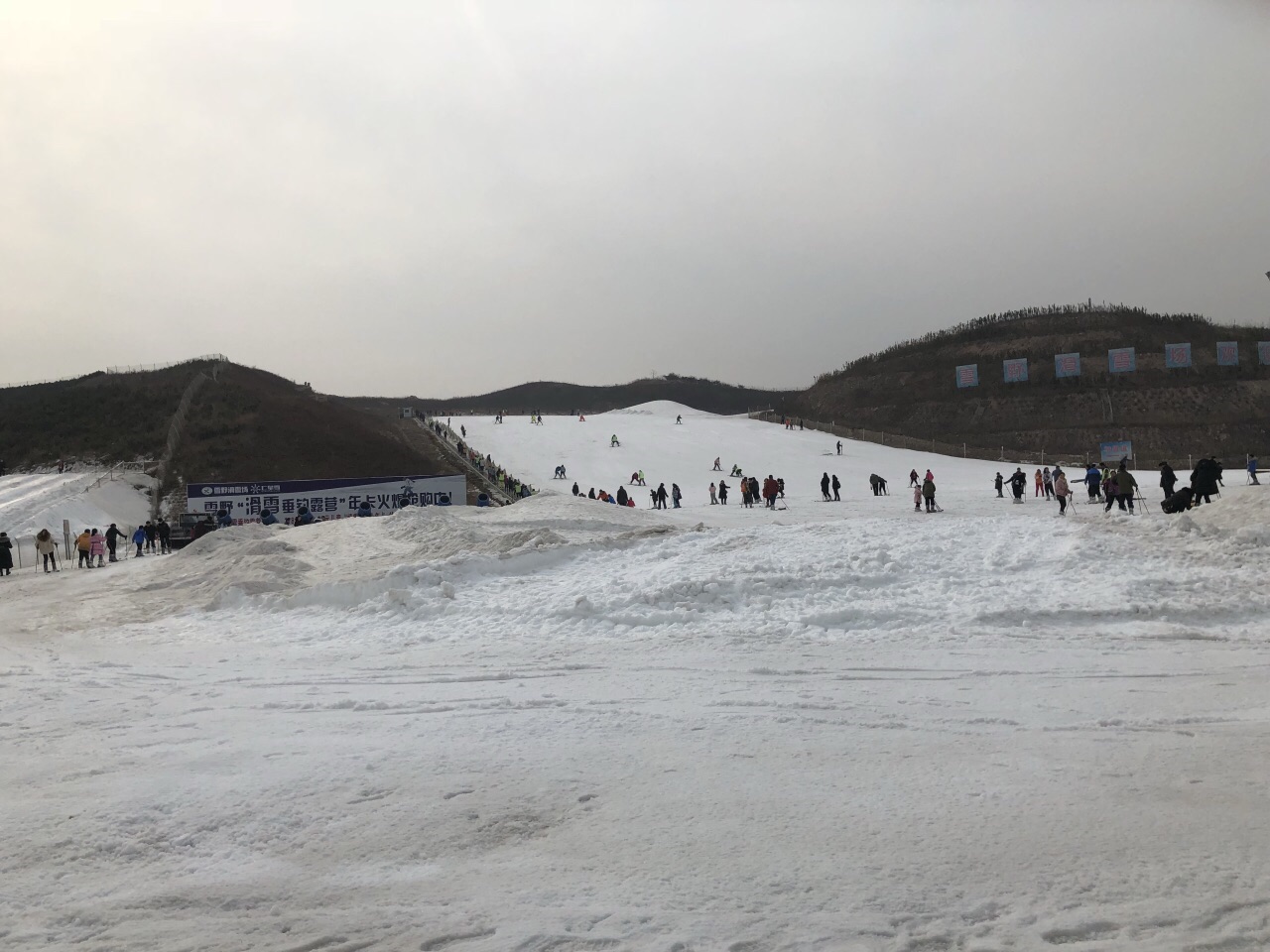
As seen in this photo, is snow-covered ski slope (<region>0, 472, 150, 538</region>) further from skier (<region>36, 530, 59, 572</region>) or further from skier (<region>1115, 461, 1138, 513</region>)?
skier (<region>1115, 461, 1138, 513</region>)

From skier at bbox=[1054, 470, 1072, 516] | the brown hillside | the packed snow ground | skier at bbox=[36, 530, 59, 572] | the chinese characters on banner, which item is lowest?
the packed snow ground

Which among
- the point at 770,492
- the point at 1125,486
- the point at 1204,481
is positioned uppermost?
the point at 770,492

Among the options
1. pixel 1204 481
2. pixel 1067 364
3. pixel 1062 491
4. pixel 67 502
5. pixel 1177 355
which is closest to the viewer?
pixel 1204 481

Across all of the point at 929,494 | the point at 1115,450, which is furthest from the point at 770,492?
the point at 1115,450

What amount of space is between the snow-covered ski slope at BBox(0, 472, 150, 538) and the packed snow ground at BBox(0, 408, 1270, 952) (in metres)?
22.3

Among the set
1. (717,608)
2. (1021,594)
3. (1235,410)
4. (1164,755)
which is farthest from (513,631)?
(1235,410)

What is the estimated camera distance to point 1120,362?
63031mm

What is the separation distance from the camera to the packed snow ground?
12.6 feet

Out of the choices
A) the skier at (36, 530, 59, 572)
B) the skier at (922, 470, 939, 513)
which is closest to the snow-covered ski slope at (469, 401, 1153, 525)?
the skier at (922, 470, 939, 513)

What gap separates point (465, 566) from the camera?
42.5 feet

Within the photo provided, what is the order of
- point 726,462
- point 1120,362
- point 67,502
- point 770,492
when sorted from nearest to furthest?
1. point 770,492
2. point 67,502
3. point 726,462
4. point 1120,362

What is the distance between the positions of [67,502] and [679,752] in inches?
1396

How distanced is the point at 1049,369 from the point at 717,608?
79.0 m

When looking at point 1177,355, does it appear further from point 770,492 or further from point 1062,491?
point 1062,491
